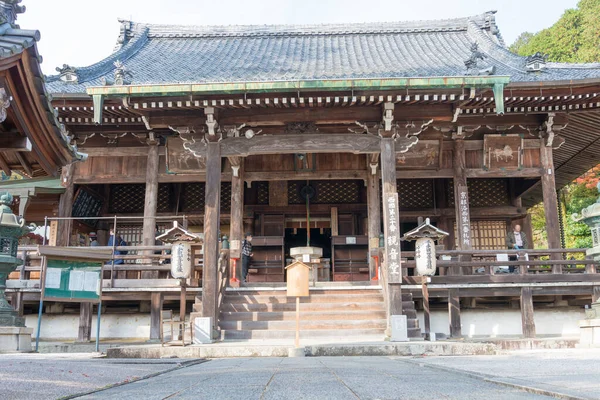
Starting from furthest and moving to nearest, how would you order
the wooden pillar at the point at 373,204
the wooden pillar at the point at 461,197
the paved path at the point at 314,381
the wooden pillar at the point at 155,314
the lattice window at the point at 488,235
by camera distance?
the lattice window at the point at 488,235
the wooden pillar at the point at 373,204
the wooden pillar at the point at 461,197
the wooden pillar at the point at 155,314
the paved path at the point at 314,381

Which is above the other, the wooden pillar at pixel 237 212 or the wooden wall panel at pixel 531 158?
the wooden wall panel at pixel 531 158

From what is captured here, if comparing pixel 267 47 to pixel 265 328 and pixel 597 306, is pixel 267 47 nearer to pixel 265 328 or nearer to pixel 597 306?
pixel 265 328

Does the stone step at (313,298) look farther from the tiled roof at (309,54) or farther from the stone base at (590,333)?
the tiled roof at (309,54)

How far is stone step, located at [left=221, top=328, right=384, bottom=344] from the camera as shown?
10.4 m

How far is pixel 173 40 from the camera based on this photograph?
19094mm

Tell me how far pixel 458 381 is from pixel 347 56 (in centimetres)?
1313

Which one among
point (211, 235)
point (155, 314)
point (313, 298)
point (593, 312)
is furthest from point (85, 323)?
point (593, 312)

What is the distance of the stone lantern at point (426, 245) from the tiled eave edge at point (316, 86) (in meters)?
2.78

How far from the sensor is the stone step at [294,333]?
1037 cm

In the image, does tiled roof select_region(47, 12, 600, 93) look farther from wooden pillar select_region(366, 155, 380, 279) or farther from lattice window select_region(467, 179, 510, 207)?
lattice window select_region(467, 179, 510, 207)

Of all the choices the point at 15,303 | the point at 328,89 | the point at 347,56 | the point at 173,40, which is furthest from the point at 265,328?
the point at 173,40

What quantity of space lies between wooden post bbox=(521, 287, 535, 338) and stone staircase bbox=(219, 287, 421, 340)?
2.62 metres

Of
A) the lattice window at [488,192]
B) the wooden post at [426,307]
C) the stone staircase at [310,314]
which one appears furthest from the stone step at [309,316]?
the lattice window at [488,192]

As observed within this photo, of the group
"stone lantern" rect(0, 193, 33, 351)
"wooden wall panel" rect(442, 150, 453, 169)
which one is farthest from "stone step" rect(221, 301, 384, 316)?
"wooden wall panel" rect(442, 150, 453, 169)
